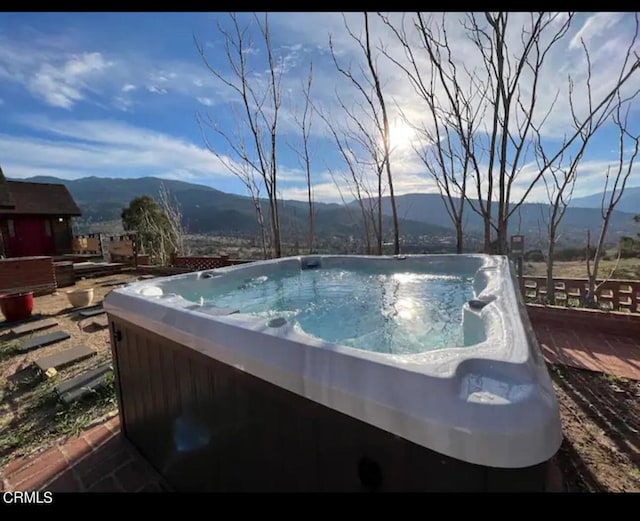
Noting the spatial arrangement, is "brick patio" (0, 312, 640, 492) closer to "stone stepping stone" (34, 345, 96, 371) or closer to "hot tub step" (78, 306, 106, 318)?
"stone stepping stone" (34, 345, 96, 371)

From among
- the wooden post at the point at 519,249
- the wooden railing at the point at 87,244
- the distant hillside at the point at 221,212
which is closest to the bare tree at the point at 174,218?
the distant hillside at the point at 221,212

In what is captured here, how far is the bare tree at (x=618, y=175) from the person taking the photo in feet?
11.2

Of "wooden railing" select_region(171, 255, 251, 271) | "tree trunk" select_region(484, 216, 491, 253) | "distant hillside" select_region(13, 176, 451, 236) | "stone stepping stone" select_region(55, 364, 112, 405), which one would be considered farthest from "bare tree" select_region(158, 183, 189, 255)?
"tree trunk" select_region(484, 216, 491, 253)

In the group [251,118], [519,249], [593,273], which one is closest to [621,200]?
[593,273]

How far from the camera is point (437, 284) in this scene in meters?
3.17

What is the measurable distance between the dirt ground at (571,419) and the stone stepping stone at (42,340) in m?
0.15

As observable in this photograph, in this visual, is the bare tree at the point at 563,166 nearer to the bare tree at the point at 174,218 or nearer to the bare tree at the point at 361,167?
the bare tree at the point at 361,167

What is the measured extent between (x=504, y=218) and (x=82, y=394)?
4.44 meters

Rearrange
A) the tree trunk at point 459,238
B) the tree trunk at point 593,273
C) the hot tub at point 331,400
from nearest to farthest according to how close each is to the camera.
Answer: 1. the hot tub at point 331,400
2. the tree trunk at point 593,273
3. the tree trunk at point 459,238

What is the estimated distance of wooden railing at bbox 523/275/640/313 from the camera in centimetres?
345

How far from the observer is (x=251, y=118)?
527cm

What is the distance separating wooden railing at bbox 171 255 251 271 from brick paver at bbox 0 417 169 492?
16.4 ft

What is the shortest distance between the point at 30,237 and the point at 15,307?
9508mm

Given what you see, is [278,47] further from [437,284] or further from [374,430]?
[374,430]
